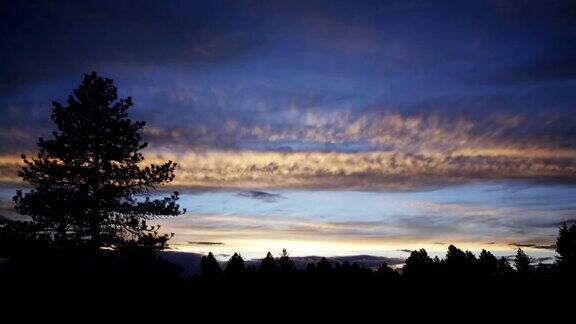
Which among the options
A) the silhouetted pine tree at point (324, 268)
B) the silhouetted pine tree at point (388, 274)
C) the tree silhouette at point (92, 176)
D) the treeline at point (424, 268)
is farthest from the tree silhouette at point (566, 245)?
the tree silhouette at point (92, 176)

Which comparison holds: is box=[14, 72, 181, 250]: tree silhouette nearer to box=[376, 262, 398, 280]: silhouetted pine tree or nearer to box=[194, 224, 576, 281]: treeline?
box=[194, 224, 576, 281]: treeline

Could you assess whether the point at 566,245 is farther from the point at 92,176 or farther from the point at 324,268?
the point at 92,176

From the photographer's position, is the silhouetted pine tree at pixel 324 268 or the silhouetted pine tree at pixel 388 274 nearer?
the silhouetted pine tree at pixel 324 268

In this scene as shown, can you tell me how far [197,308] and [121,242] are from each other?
11060mm

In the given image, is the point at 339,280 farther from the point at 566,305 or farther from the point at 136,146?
the point at 566,305

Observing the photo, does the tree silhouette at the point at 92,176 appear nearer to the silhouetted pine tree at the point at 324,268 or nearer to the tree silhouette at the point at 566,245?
the silhouetted pine tree at the point at 324,268

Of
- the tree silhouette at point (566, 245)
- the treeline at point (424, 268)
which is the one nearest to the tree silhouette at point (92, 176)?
the treeline at point (424, 268)

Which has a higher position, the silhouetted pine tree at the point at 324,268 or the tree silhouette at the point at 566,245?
the tree silhouette at the point at 566,245

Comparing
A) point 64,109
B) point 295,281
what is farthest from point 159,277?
point 64,109

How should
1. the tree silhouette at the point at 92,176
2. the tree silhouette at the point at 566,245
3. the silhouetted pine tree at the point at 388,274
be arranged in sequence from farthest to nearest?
1. the tree silhouette at the point at 566,245
2. the silhouetted pine tree at the point at 388,274
3. the tree silhouette at the point at 92,176

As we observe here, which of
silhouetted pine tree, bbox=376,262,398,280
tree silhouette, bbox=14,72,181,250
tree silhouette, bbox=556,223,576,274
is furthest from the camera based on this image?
tree silhouette, bbox=556,223,576,274

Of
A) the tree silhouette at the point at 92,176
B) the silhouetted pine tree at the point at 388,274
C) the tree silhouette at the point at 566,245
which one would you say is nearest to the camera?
the tree silhouette at the point at 92,176

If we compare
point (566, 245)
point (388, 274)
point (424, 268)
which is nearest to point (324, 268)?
point (388, 274)

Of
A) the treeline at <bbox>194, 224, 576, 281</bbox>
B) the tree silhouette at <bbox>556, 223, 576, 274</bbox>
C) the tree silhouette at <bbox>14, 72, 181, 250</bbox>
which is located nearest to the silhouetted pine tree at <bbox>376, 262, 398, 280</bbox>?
the treeline at <bbox>194, 224, 576, 281</bbox>
